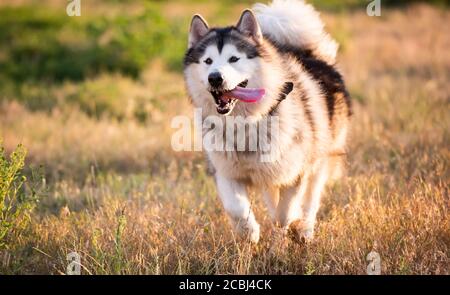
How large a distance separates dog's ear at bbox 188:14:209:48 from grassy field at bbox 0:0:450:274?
3.91ft

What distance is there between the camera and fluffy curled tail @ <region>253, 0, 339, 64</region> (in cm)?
534

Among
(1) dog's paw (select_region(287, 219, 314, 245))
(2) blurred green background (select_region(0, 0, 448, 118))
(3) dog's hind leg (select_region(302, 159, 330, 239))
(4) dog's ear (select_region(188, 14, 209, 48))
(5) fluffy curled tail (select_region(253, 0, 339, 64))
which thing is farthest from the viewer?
(2) blurred green background (select_region(0, 0, 448, 118))

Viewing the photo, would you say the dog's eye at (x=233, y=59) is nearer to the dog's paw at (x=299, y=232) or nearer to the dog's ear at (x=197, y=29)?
the dog's ear at (x=197, y=29)

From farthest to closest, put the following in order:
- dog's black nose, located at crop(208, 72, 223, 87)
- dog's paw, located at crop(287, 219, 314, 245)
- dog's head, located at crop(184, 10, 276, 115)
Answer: dog's paw, located at crop(287, 219, 314, 245)
dog's head, located at crop(184, 10, 276, 115)
dog's black nose, located at crop(208, 72, 223, 87)

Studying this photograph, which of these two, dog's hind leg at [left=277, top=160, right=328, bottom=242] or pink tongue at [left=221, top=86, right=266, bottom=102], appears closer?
pink tongue at [left=221, top=86, right=266, bottom=102]

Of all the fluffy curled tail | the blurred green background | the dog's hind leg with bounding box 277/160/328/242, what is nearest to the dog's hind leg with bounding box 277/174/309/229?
the dog's hind leg with bounding box 277/160/328/242

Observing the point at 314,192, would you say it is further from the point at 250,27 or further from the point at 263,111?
the point at 250,27

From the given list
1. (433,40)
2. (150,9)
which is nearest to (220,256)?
(150,9)

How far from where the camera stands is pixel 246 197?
448 centimetres

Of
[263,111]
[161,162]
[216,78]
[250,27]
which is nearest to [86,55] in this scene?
[161,162]

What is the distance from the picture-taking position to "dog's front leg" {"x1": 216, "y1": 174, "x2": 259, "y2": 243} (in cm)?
433

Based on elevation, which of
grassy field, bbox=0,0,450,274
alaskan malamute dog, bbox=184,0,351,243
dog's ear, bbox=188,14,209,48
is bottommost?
grassy field, bbox=0,0,450,274

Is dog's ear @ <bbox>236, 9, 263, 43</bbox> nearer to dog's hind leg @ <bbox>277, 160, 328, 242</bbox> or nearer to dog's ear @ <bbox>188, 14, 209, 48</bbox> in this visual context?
dog's ear @ <bbox>188, 14, 209, 48</bbox>

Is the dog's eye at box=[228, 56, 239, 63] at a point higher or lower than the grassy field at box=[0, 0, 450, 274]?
higher
